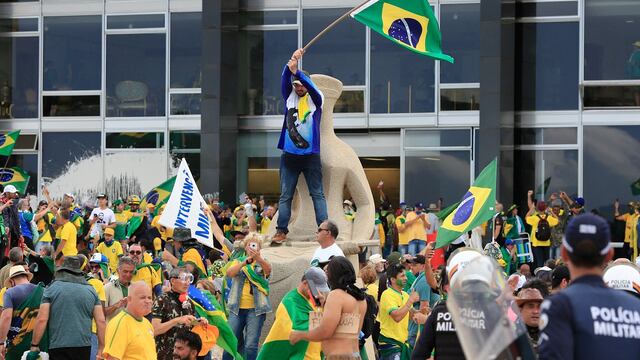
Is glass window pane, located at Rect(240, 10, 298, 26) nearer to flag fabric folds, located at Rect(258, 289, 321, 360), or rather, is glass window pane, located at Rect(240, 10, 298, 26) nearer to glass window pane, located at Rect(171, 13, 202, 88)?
glass window pane, located at Rect(171, 13, 202, 88)

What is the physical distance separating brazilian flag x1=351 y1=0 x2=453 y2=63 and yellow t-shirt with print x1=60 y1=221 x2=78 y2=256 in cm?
663

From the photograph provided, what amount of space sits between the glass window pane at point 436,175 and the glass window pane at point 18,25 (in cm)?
1052

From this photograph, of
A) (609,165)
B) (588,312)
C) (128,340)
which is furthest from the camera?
(609,165)

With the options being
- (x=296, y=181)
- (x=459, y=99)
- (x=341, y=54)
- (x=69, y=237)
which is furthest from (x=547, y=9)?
(x=296, y=181)

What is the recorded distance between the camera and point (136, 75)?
1337 inches

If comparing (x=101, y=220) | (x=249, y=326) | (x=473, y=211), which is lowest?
(x=249, y=326)

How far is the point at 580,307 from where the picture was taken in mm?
5176

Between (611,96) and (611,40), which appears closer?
(611,96)

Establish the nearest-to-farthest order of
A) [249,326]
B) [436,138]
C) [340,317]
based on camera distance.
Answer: [340,317] → [249,326] → [436,138]

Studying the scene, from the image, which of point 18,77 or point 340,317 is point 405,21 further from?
point 18,77

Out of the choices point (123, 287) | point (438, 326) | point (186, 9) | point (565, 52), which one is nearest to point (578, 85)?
point (565, 52)

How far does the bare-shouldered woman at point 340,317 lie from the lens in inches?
370

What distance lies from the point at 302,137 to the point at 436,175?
15.7 meters

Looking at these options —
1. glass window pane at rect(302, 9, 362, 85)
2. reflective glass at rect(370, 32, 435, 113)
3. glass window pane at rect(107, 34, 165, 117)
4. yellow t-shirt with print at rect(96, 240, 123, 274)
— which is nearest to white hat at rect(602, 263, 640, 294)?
yellow t-shirt with print at rect(96, 240, 123, 274)
